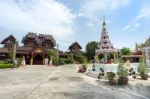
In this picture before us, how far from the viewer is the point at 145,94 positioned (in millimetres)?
14758

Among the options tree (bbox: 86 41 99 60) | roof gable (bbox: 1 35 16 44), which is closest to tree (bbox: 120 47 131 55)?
tree (bbox: 86 41 99 60)

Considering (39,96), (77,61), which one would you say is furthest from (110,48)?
(39,96)

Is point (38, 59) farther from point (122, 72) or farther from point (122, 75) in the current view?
point (122, 75)

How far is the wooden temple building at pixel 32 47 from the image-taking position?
5784cm

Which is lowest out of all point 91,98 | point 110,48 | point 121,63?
point 91,98

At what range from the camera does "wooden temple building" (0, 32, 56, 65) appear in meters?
57.8

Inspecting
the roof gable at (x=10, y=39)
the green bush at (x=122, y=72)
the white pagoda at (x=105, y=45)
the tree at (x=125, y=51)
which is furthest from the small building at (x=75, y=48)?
the green bush at (x=122, y=72)

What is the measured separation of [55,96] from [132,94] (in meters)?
5.04

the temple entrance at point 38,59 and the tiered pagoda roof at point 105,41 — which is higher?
the tiered pagoda roof at point 105,41

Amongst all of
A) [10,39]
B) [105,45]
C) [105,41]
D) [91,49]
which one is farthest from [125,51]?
[105,45]

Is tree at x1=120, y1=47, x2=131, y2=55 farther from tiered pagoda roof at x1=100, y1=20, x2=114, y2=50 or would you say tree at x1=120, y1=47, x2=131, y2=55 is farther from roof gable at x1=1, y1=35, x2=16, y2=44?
roof gable at x1=1, y1=35, x2=16, y2=44

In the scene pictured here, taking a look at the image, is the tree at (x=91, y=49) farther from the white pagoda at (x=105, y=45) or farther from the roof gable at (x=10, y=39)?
the white pagoda at (x=105, y=45)

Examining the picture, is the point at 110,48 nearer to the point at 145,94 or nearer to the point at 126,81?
the point at 126,81

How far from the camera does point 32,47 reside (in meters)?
62.7
